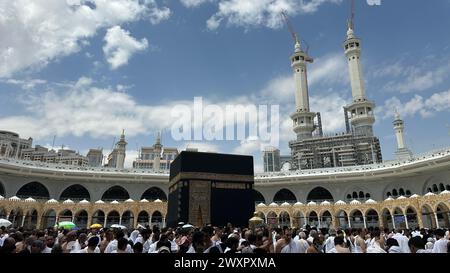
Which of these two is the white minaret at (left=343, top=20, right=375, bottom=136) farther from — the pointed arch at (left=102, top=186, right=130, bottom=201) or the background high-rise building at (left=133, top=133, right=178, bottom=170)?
the background high-rise building at (left=133, top=133, right=178, bottom=170)

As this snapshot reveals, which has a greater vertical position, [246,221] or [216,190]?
[216,190]

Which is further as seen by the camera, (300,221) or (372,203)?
(300,221)

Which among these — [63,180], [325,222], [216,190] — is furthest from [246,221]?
[63,180]

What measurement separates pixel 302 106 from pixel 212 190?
4136 centimetres

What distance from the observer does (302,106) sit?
5962 cm

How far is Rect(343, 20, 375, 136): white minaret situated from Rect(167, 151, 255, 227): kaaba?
3750cm

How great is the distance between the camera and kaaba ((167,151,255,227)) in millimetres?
21984

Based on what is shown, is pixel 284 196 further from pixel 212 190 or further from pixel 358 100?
pixel 358 100

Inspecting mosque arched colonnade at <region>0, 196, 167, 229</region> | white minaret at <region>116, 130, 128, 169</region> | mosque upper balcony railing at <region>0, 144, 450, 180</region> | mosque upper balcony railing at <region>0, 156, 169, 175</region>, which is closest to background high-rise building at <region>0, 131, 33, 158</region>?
white minaret at <region>116, 130, 128, 169</region>

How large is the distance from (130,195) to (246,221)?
832 inches

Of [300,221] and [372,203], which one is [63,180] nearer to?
[300,221]

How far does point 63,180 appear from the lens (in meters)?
36.4

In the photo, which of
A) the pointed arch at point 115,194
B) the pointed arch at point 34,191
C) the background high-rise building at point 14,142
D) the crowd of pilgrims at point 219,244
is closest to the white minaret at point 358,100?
the pointed arch at point 115,194
